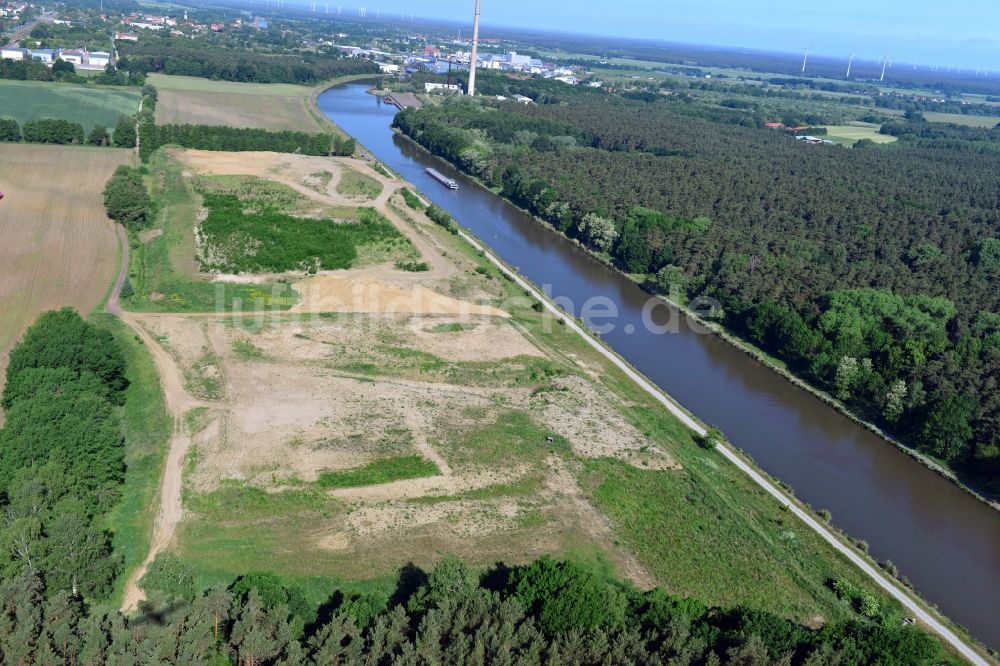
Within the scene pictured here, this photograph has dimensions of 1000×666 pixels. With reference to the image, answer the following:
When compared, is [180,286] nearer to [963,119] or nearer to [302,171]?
[302,171]

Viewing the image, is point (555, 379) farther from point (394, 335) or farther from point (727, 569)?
point (727, 569)

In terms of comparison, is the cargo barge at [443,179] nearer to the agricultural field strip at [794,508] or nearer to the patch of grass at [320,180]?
the patch of grass at [320,180]

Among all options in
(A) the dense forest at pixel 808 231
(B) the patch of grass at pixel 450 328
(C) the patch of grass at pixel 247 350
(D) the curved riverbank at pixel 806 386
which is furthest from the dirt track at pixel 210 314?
(A) the dense forest at pixel 808 231

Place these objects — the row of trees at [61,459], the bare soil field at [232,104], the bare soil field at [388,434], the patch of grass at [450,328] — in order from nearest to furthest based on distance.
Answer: the row of trees at [61,459]
the bare soil field at [388,434]
the patch of grass at [450,328]
the bare soil field at [232,104]

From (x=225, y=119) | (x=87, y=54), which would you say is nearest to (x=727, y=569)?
(x=225, y=119)

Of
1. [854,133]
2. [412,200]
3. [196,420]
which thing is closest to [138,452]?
[196,420]
